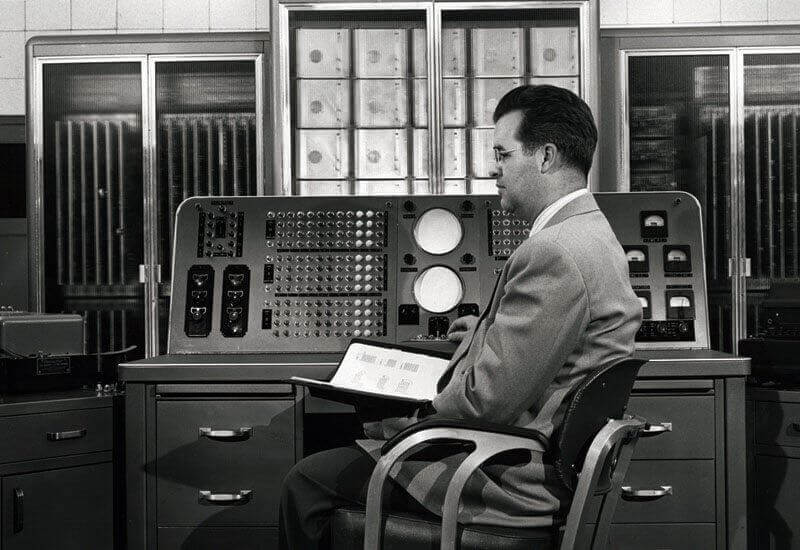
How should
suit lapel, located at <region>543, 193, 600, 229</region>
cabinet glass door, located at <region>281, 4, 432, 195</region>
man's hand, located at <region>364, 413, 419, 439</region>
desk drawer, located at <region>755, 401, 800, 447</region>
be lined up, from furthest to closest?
1. cabinet glass door, located at <region>281, 4, 432, 195</region>
2. desk drawer, located at <region>755, 401, 800, 447</region>
3. man's hand, located at <region>364, 413, 419, 439</region>
4. suit lapel, located at <region>543, 193, 600, 229</region>

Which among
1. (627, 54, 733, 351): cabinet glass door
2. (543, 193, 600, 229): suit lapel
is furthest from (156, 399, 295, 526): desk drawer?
(627, 54, 733, 351): cabinet glass door

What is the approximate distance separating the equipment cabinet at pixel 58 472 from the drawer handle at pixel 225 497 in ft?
1.59

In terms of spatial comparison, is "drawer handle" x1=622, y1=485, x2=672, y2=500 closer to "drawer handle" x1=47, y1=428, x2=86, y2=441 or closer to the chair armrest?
the chair armrest

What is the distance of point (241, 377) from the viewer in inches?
89.7

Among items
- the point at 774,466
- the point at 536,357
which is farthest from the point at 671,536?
the point at 536,357

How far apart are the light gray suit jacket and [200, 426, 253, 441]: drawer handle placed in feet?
2.82

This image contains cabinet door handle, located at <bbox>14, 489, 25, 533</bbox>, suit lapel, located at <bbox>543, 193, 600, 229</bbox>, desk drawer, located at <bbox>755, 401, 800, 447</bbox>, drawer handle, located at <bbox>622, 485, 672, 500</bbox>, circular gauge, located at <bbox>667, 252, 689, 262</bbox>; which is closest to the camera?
suit lapel, located at <bbox>543, 193, 600, 229</bbox>

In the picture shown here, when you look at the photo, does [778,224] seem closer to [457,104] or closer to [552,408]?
[457,104]

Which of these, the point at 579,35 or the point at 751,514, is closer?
the point at 751,514

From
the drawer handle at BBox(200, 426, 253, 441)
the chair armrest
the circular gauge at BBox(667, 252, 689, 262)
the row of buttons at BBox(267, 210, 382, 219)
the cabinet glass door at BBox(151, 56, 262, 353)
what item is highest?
the cabinet glass door at BBox(151, 56, 262, 353)

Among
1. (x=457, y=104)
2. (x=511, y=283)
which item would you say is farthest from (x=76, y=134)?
(x=511, y=283)

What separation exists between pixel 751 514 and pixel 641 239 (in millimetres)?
994

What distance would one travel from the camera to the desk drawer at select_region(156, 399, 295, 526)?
7.52ft

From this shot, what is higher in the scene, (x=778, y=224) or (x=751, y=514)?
(x=778, y=224)
